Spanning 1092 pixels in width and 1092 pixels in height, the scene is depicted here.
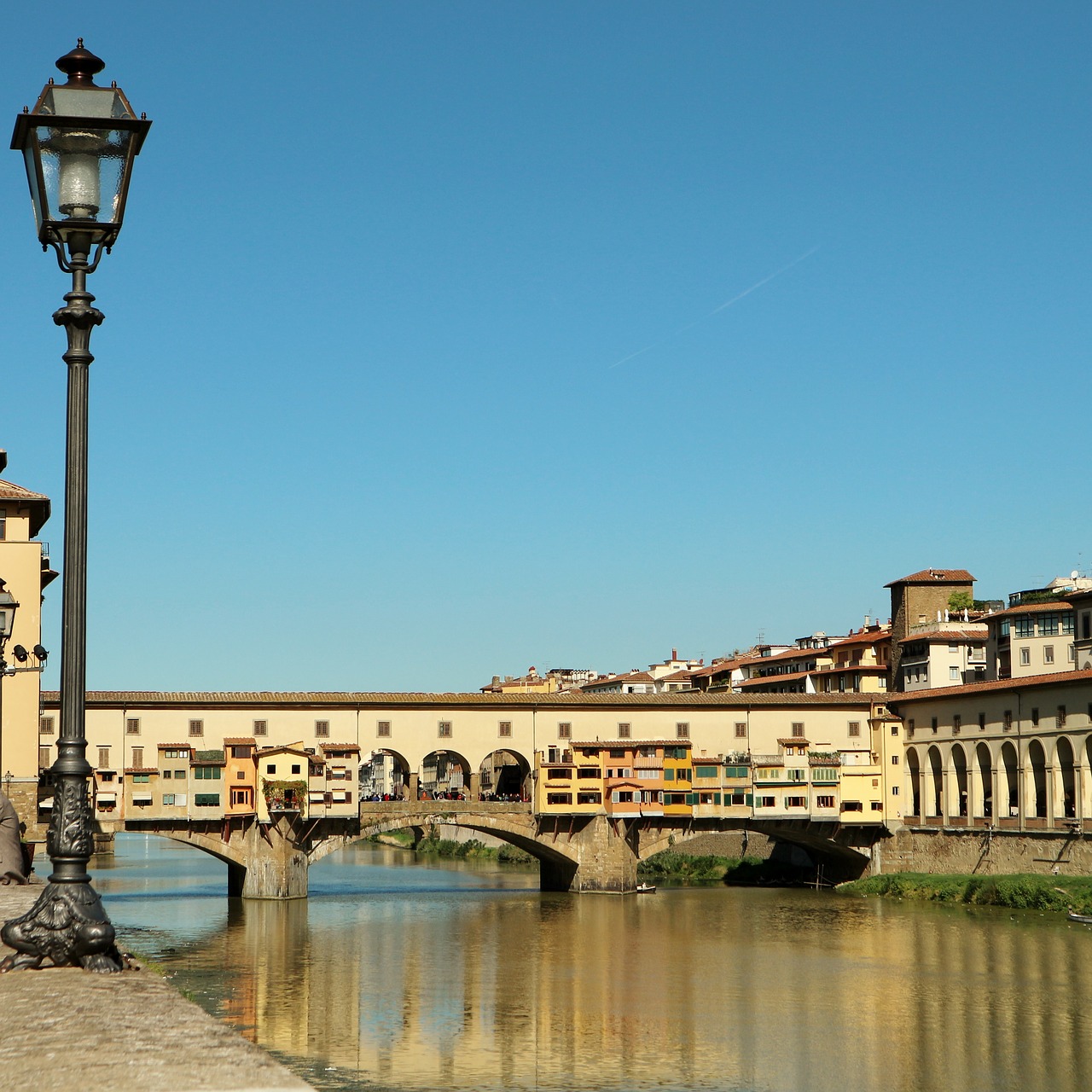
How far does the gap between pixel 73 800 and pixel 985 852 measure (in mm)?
52230

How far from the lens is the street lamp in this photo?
8883 millimetres

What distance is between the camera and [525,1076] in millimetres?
24688

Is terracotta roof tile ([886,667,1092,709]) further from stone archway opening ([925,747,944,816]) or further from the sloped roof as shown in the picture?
the sloped roof

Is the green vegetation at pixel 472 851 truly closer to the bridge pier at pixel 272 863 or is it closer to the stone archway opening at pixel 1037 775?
the bridge pier at pixel 272 863

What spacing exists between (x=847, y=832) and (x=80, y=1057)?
5875 centimetres

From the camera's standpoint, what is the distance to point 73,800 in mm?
9078

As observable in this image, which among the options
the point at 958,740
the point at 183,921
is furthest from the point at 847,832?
the point at 183,921

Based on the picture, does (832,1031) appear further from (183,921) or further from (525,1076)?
(183,921)

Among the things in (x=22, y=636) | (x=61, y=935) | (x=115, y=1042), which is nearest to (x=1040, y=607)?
(x=22, y=636)

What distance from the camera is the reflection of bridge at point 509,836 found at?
56688 millimetres

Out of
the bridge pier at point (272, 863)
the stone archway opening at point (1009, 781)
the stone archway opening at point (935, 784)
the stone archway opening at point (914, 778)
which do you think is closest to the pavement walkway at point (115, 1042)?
the bridge pier at point (272, 863)

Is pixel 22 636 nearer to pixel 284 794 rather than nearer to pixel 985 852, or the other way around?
pixel 284 794

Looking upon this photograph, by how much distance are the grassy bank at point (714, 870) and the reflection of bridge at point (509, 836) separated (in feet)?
12.9

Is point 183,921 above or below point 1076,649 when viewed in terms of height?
below
